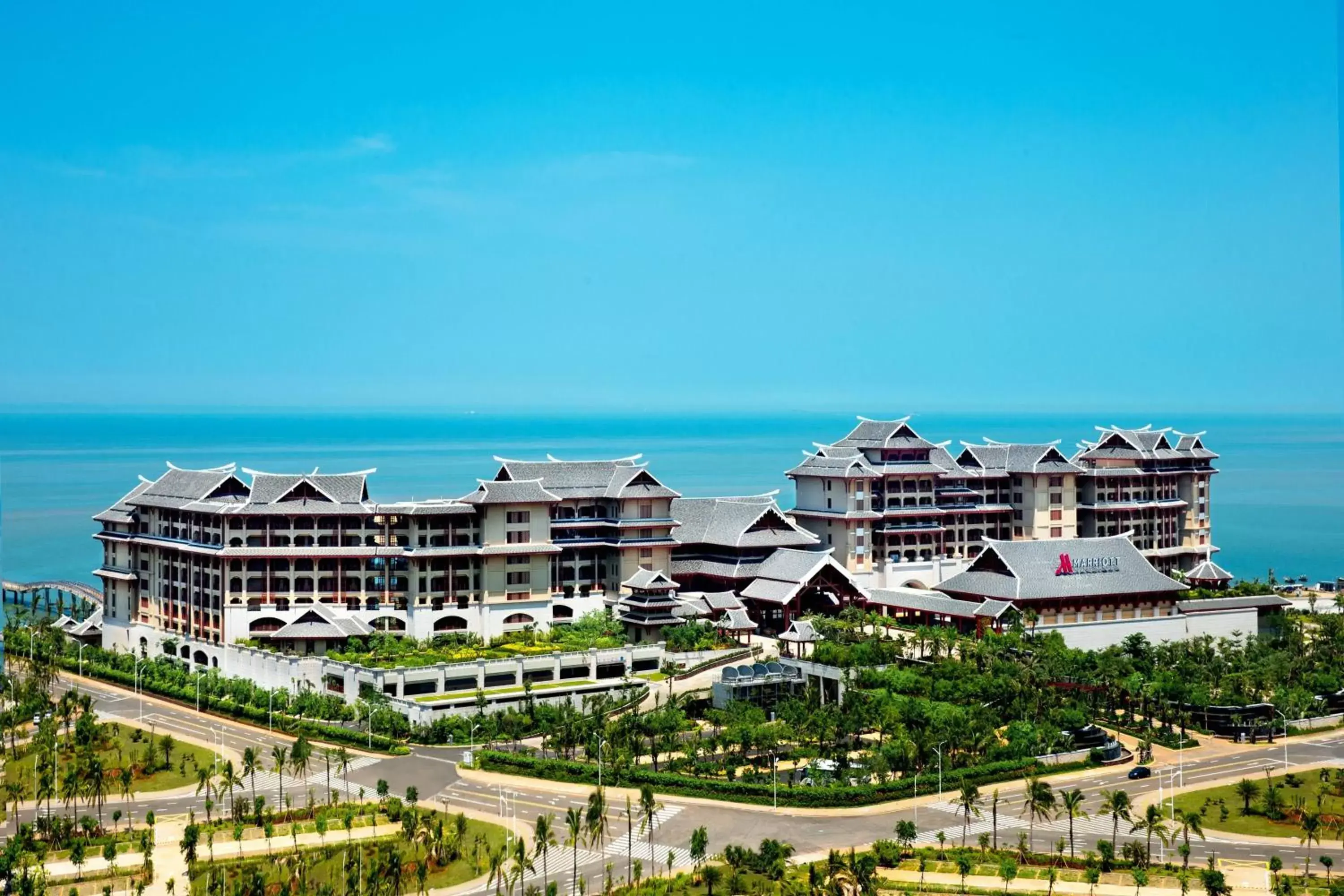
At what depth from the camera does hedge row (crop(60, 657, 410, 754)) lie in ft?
168

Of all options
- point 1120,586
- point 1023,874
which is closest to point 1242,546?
point 1120,586

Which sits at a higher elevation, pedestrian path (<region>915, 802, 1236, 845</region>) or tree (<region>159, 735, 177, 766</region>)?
tree (<region>159, 735, 177, 766</region>)

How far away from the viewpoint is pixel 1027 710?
168 feet

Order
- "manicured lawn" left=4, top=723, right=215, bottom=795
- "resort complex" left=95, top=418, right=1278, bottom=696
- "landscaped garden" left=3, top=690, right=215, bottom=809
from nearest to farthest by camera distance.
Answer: "landscaped garden" left=3, top=690, right=215, bottom=809 < "manicured lawn" left=4, top=723, right=215, bottom=795 < "resort complex" left=95, top=418, right=1278, bottom=696

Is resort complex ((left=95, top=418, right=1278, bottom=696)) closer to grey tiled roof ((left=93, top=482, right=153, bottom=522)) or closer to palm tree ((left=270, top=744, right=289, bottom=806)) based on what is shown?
grey tiled roof ((left=93, top=482, right=153, bottom=522))

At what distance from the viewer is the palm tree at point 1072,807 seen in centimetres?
4050

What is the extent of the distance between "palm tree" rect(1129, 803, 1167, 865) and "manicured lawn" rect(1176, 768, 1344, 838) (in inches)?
75.1

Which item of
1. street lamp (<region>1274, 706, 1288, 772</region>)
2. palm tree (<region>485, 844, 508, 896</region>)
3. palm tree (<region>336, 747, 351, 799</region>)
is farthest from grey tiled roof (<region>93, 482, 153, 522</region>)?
street lamp (<region>1274, 706, 1288, 772</region>)

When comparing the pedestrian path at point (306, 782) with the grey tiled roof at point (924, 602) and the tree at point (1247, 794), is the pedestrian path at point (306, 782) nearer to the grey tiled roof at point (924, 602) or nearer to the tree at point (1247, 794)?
the tree at point (1247, 794)

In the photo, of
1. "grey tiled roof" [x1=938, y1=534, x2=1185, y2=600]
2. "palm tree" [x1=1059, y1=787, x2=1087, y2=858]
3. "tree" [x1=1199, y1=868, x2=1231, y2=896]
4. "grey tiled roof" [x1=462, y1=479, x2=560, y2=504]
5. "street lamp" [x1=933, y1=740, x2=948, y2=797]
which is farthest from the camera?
"grey tiled roof" [x1=462, y1=479, x2=560, y2=504]

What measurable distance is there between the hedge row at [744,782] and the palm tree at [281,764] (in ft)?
17.8

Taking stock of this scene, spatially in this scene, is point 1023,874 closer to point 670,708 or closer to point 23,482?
point 670,708

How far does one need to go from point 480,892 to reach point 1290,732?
89.6ft

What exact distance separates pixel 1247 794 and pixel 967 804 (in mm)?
7782
